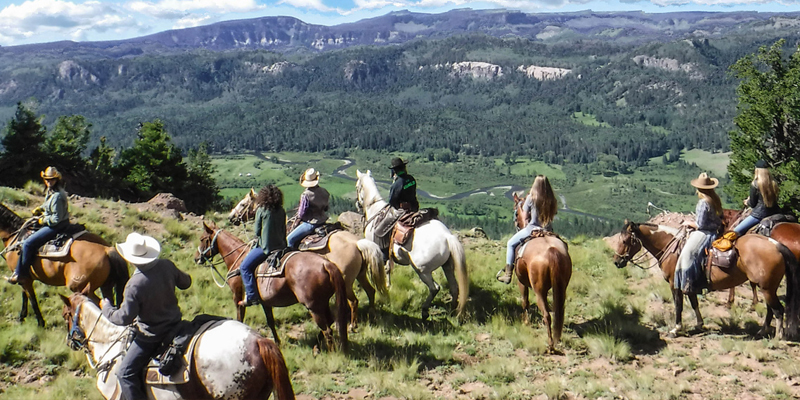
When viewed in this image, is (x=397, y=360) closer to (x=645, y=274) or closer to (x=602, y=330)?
(x=602, y=330)

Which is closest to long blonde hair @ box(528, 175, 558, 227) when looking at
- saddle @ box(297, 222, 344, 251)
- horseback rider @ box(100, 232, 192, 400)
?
saddle @ box(297, 222, 344, 251)

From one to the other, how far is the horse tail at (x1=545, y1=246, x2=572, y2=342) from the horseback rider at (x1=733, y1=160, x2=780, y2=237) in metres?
3.51

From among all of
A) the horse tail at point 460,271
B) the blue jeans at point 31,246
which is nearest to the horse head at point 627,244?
the horse tail at point 460,271

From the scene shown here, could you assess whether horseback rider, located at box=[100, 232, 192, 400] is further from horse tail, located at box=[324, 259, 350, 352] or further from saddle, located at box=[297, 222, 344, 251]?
saddle, located at box=[297, 222, 344, 251]

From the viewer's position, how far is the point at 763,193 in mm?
10055

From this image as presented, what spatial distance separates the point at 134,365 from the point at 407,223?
616 cm

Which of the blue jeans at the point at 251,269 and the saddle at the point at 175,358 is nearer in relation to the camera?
the saddle at the point at 175,358

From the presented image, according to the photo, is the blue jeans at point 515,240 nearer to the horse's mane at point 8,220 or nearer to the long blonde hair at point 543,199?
the long blonde hair at point 543,199

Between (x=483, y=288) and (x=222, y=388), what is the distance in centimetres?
794

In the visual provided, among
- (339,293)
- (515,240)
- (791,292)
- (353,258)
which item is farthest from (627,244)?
(339,293)

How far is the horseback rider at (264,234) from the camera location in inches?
353

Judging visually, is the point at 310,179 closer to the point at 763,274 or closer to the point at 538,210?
the point at 538,210

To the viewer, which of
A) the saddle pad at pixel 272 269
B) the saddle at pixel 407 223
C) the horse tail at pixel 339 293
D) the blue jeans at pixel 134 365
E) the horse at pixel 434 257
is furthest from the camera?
the saddle at pixel 407 223

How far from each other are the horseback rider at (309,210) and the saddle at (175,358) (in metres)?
4.36
